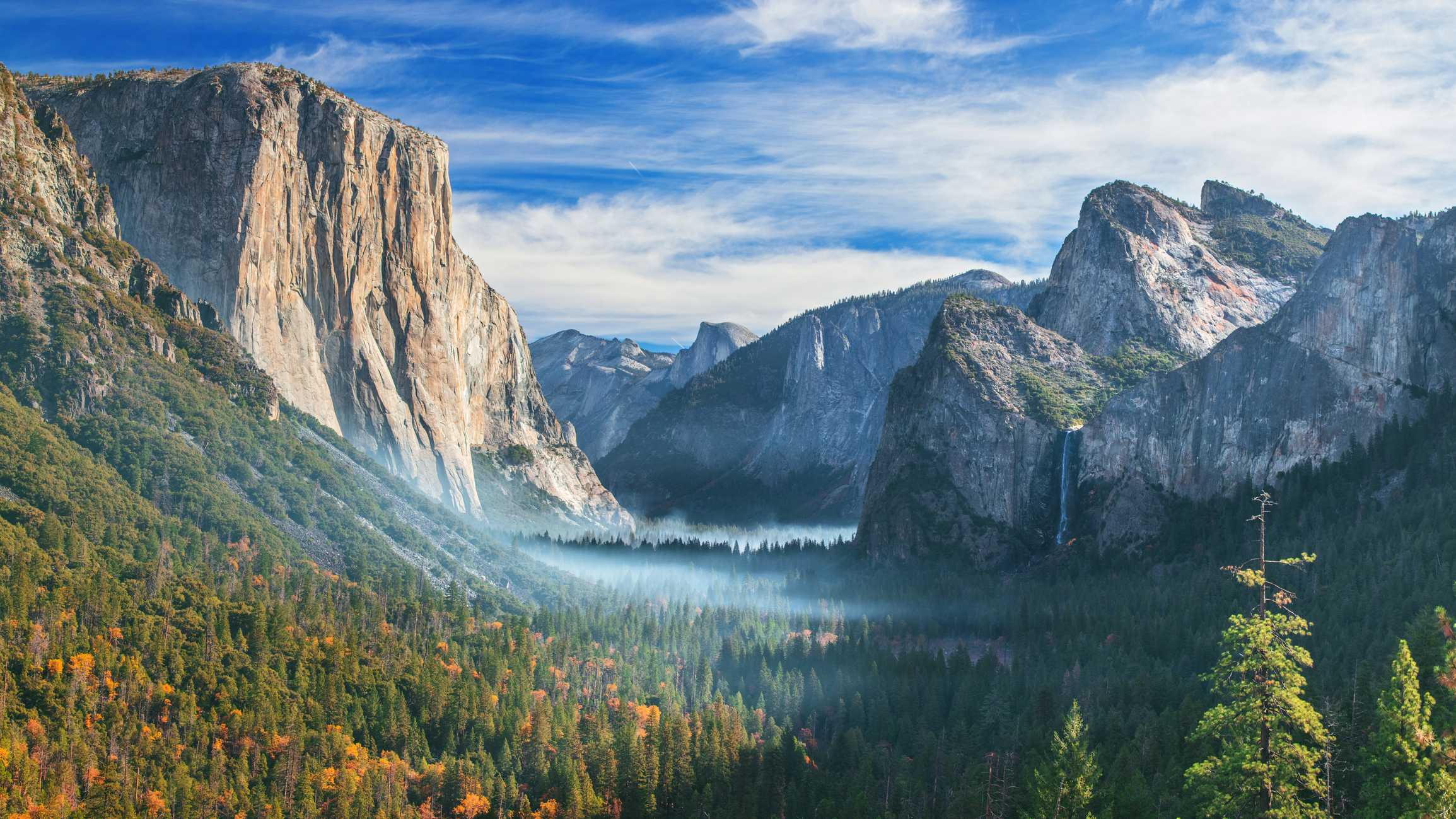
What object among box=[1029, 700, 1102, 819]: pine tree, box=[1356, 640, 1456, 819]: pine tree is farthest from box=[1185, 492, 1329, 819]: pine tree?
box=[1029, 700, 1102, 819]: pine tree

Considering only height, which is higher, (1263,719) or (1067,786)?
(1263,719)

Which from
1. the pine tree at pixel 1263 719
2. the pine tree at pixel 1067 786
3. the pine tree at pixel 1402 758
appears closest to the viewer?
the pine tree at pixel 1263 719

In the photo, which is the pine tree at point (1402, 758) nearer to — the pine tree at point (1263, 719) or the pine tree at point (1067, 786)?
the pine tree at point (1263, 719)

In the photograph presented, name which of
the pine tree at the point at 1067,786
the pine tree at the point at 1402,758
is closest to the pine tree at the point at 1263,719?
the pine tree at the point at 1402,758

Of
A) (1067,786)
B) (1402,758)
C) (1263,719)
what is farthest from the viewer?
(1067,786)

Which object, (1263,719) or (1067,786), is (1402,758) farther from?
(1263,719)

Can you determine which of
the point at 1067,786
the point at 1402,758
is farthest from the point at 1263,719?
the point at 1067,786
